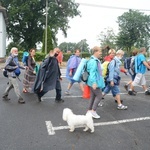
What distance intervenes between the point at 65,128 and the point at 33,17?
4010cm

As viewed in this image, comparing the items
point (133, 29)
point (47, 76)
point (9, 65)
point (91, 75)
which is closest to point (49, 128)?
point (91, 75)

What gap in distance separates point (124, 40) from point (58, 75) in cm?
6499

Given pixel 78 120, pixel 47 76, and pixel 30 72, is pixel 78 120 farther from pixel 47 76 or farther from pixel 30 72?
pixel 30 72

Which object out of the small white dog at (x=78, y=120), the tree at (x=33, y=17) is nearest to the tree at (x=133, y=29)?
the tree at (x=33, y=17)

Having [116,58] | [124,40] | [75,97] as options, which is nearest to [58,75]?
[75,97]

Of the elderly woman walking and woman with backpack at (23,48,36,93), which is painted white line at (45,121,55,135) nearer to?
the elderly woman walking

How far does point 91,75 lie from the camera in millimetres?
5152

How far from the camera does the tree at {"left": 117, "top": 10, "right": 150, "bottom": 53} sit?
6988cm

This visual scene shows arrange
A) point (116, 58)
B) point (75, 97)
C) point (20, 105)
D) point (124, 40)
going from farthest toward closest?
1. point (124, 40)
2. point (75, 97)
3. point (20, 105)
4. point (116, 58)

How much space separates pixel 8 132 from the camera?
4625 millimetres

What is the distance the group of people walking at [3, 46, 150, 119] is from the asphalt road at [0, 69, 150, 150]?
38 centimetres

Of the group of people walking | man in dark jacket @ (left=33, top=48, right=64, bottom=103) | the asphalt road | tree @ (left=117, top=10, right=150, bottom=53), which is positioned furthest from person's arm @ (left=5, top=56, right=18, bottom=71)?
tree @ (left=117, top=10, right=150, bottom=53)

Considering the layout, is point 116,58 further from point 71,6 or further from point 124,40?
point 124,40

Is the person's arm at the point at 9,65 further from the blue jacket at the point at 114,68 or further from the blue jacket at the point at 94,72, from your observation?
the blue jacket at the point at 114,68
